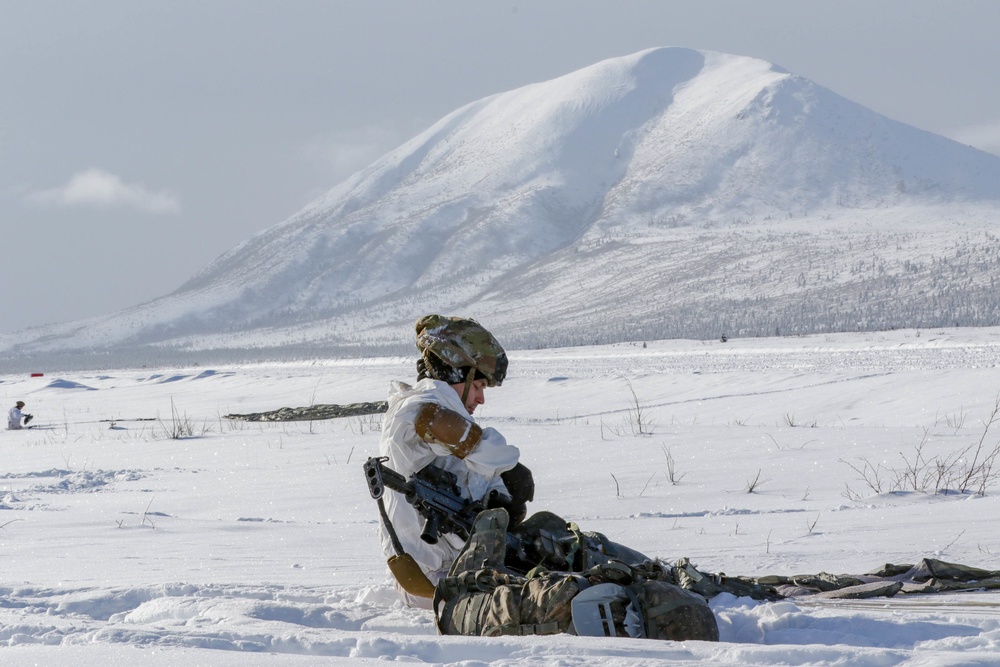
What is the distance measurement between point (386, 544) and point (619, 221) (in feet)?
476

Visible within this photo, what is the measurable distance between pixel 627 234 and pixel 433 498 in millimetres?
136819

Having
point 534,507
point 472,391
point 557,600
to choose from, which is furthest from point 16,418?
point 557,600

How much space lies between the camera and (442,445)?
3.35 meters

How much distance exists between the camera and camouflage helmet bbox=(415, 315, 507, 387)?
365 cm

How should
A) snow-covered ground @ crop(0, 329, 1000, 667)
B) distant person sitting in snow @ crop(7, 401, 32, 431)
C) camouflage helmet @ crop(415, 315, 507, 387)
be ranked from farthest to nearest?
distant person sitting in snow @ crop(7, 401, 32, 431), camouflage helmet @ crop(415, 315, 507, 387), snow-covered ground @ crop(0, 329, 1000, 667)

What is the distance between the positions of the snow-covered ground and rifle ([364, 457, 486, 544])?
0.30 meters

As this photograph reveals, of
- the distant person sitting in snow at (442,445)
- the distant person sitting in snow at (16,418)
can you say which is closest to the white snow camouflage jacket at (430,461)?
the distant person sitting in snow at (442,445)

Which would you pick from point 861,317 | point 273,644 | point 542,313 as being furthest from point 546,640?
point 542,313

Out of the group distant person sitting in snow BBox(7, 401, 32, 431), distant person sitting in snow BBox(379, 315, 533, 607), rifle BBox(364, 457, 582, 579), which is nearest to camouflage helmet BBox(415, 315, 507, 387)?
distant person sitting in snow BBox(379, 315, 533, 607)

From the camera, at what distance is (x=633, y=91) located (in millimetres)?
194625

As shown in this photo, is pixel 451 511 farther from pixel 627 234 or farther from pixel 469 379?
pixel 627 234

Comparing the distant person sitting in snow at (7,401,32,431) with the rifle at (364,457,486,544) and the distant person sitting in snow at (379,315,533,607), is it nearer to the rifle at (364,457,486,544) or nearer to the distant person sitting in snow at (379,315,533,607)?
the distant person sitting in snow at (379,315,533,607)

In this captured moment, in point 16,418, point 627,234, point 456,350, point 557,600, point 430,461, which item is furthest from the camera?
point 627,234

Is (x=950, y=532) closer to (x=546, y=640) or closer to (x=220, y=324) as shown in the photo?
(x=546, y=640)
